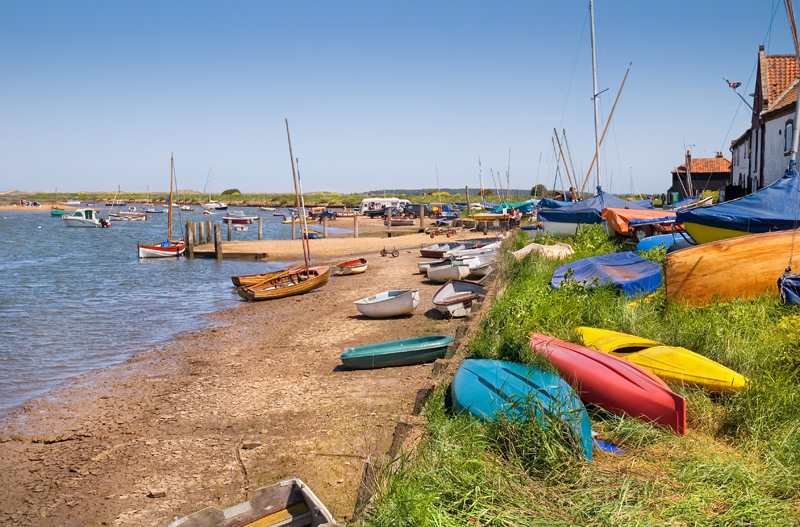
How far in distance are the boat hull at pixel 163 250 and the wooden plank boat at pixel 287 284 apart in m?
16.7

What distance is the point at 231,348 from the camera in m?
15.4

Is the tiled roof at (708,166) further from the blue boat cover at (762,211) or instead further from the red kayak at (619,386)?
the red kayak at (619,386)

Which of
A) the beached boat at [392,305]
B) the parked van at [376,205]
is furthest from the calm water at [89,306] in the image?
the parked van at [376,205]

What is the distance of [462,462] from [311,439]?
175 inches

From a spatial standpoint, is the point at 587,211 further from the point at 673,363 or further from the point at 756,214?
the point at 673,363

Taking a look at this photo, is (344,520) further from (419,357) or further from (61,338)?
(61,338)

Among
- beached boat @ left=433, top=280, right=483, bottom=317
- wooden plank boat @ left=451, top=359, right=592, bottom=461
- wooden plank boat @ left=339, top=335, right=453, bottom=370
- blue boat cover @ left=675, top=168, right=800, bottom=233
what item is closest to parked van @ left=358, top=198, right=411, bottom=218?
beached boat @ left=433, top=280, right=483, bottom=317

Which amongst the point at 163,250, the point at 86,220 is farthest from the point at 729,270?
the point at 86,220

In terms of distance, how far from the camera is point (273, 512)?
18.2ft

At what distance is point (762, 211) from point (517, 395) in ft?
29.8

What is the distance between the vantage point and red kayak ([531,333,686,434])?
5.71 meters

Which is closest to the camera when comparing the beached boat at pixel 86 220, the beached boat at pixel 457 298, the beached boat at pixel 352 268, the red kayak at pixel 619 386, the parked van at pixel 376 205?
the red kayak at pixel 619 386

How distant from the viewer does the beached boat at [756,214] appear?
11.8m

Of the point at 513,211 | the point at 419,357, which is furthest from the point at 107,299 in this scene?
the point at 513,211
